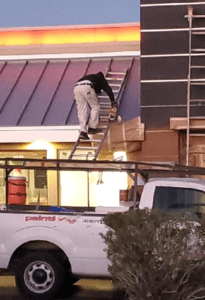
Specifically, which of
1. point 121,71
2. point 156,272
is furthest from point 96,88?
point 156,272

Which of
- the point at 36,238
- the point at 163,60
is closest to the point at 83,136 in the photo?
the point at 163,60

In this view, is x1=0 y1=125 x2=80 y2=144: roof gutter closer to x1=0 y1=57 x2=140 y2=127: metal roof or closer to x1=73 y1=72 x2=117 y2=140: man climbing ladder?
x1=0 y1=57 x2=140 y2=127: metal roof

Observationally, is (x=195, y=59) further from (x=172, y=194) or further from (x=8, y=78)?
(x=8, y=78)

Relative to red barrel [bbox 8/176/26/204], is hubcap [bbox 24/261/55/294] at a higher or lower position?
lower

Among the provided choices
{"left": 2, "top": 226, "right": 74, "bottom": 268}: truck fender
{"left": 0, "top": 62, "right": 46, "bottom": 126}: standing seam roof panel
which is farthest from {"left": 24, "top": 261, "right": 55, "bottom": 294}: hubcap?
{"left": 0, "top": 62, "right": 46, "bottom": 126}: standing seam roof panel

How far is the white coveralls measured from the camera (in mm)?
18078

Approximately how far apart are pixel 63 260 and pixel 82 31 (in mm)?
12612

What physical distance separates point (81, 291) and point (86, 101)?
6.08 metres

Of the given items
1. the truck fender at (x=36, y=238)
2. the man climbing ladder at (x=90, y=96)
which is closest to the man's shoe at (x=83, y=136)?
the man climbing ladder at (x=90, y=96)

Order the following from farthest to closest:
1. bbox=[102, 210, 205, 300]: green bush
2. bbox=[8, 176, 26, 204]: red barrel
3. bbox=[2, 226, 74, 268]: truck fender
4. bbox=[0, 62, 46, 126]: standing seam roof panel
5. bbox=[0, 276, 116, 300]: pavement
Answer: bbox=[0, 62, 46, 126]: standing seam roof panel → bbox=[8, 176, 26, 204]: red barrel → bbox=[0, 276, 116, 300]: pavement → bbox=[2, 226, 74, 268]: truck fender → bbox=[102, 210, 205, 300]: green bush

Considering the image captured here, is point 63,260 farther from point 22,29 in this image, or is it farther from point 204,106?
point 22,29

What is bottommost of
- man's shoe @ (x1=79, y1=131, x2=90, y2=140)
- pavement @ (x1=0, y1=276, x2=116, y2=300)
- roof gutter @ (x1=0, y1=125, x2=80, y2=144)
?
pavement @ (x1=0, y1=276, x2=116, y2=300)

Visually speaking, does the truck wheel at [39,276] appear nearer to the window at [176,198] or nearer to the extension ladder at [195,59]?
the window at [176,198]

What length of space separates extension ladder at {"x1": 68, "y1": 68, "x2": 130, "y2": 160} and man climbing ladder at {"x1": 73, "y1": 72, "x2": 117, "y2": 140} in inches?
8.0
